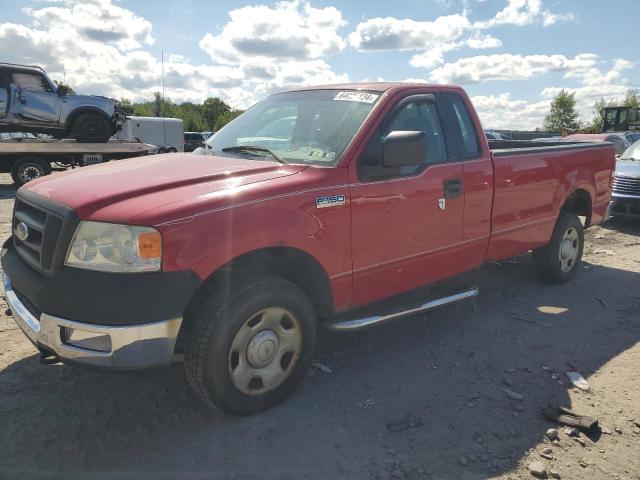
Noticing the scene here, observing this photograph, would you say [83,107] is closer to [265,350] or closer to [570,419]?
[265,350]

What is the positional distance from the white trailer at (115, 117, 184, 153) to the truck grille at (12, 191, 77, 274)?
24.6 meters

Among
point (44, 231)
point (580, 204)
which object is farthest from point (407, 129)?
point (580, 204)

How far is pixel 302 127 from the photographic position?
3750 mm

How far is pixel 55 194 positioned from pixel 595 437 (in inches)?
130

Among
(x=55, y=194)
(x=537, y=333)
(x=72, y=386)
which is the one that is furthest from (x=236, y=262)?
(x=537, y=333)

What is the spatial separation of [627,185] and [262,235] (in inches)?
330

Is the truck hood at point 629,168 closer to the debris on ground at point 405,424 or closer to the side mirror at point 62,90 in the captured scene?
the debris on ground at point 405,424

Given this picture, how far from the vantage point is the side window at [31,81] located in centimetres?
1323

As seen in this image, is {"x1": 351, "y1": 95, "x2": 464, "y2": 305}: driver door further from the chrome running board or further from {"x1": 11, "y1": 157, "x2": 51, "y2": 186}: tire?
{"x1": 11, "y1": 157, "x2": 51, "y2": 186}: tire

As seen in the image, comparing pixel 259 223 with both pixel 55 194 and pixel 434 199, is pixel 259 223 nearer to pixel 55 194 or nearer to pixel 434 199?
pixel 55 194

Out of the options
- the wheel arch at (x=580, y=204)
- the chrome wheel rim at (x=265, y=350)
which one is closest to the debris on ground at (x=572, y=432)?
the chrome wheel rim at (x=265, y=350)

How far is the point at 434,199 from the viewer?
376cm

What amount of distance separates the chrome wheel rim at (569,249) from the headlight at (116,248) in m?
4.49

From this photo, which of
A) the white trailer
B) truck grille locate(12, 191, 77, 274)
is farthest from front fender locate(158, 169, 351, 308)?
the white trailer
